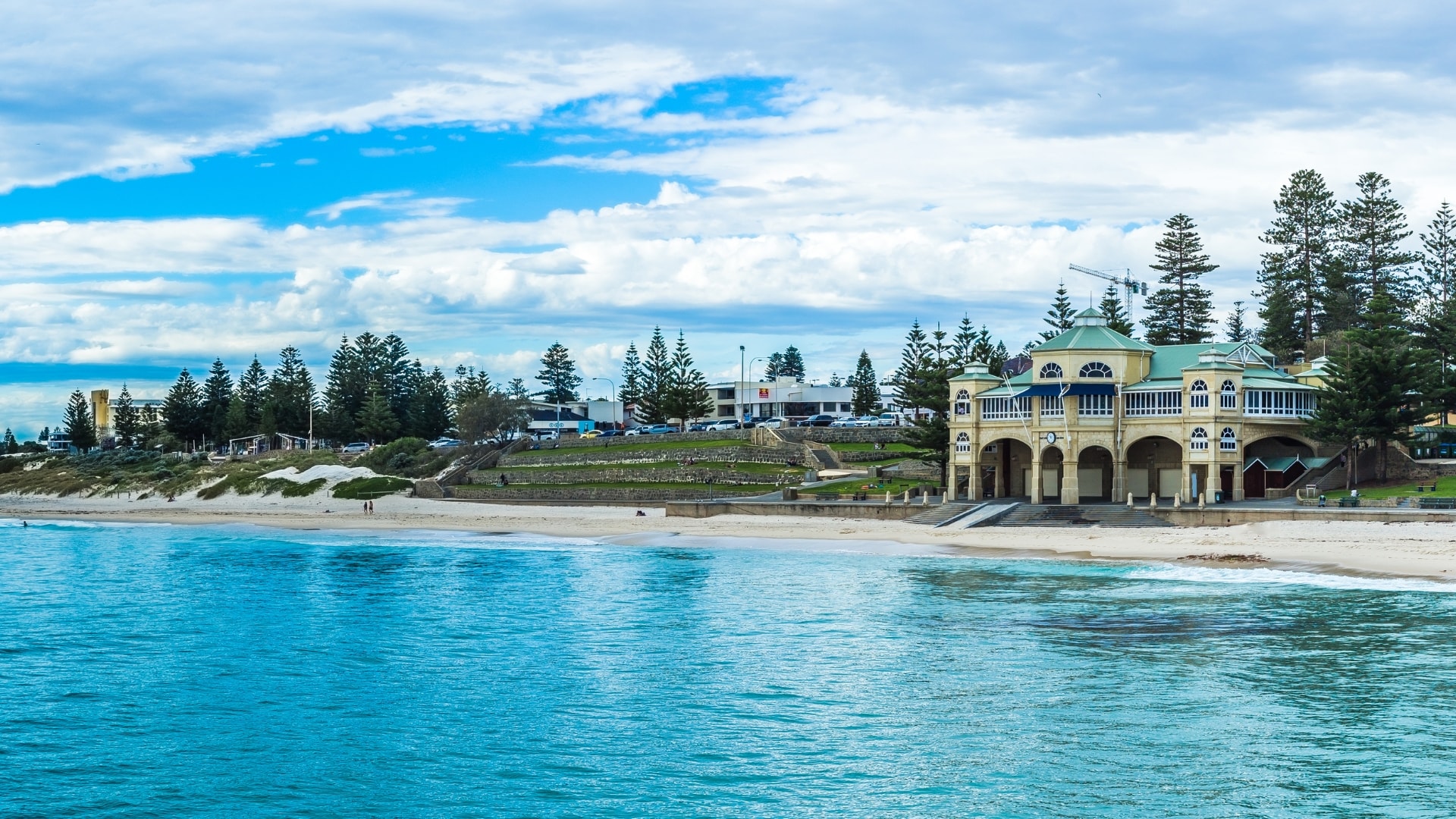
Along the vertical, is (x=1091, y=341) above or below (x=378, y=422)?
above

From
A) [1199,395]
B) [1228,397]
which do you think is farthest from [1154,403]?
[1228,397]

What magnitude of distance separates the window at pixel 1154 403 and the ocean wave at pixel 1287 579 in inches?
600

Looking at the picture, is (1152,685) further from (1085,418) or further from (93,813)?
(1085,418)

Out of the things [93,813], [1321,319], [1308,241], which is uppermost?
[1308,241]

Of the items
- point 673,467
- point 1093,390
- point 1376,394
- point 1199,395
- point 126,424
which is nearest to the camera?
point 1376,394

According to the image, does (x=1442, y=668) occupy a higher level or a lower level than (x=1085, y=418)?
lower

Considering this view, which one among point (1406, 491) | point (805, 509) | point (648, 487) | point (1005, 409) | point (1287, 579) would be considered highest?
point (1005, 409)

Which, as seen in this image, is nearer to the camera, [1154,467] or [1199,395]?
[1199,395]

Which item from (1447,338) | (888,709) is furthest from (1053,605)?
(1447,338)

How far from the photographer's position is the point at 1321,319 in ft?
297

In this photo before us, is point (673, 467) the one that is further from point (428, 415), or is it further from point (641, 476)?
point (428, 415)

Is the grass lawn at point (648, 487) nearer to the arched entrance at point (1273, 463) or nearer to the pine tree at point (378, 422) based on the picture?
the arched entrance at point (1273, 463)

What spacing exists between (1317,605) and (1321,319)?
203 feet

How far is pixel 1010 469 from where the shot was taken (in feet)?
212
